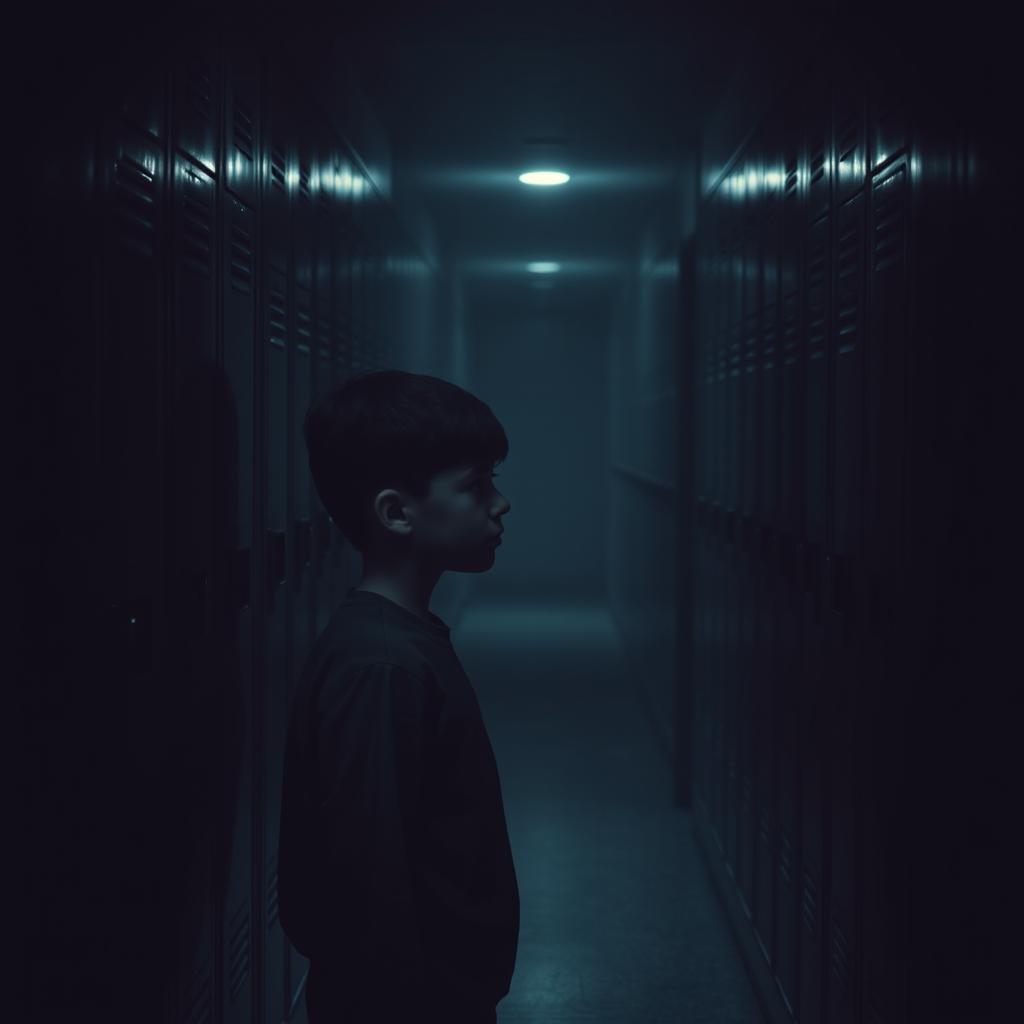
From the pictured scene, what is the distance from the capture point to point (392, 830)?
3.85 ft

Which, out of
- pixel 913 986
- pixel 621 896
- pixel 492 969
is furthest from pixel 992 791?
pixel 621 896

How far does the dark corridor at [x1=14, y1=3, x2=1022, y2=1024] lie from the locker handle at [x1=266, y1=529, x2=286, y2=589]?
0.01 metres

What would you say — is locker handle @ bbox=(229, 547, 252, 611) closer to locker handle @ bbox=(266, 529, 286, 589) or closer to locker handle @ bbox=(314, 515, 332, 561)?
locker handle @ bbox=(266, 529, 286, 589)

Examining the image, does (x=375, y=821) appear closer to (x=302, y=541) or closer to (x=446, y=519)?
(x=446, y=519)

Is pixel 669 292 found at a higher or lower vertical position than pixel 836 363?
higher

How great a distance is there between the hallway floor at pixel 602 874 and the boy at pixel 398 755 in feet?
5.43

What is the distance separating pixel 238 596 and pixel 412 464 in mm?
755

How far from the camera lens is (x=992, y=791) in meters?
1.42

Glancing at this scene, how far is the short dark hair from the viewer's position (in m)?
1.36

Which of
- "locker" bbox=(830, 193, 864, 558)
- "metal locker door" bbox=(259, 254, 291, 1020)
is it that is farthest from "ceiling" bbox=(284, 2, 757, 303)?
"locker" bbox=(830, 193, 864, 558)

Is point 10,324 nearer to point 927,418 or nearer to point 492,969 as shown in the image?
point 492,969

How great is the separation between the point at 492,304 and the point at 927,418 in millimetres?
9218

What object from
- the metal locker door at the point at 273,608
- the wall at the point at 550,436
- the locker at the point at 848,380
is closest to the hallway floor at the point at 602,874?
the metal locker door at the point at 273,608

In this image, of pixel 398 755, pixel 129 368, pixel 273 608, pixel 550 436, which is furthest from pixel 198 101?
pixel 550 436
